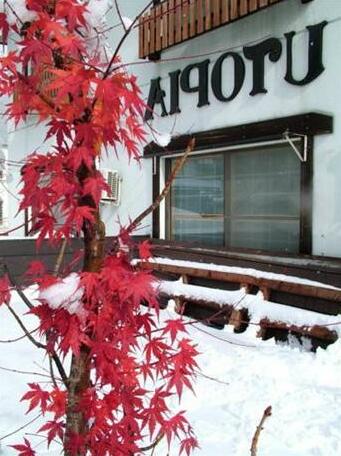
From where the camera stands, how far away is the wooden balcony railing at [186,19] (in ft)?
21.2

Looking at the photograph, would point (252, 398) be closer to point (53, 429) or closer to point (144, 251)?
point (53, 429)

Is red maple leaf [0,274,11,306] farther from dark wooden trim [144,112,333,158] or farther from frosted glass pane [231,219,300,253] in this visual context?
frosted glass pane [231,219,300,253]

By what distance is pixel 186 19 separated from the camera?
745cm

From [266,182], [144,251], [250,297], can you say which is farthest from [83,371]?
[266,182]

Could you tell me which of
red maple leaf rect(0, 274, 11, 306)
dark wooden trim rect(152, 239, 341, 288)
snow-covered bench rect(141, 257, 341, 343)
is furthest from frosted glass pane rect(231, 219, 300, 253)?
red maple leaf rect(0, 274, 11, 306)

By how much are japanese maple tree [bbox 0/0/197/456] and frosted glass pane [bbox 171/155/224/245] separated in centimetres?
565

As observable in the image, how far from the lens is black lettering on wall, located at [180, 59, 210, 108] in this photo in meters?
7.48

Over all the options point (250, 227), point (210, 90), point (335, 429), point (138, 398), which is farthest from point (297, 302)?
point (138, 398)

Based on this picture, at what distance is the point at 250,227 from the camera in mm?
7164

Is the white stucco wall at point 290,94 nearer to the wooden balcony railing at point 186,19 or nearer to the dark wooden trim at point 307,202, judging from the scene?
the dark wooden trim at point 307,202

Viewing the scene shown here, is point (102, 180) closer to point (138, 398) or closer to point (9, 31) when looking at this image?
point (9, 31)

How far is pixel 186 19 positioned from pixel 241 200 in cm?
282

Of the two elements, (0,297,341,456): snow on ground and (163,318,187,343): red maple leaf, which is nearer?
(163,318,187,343): red maple leaf

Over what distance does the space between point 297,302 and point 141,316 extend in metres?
4.18
